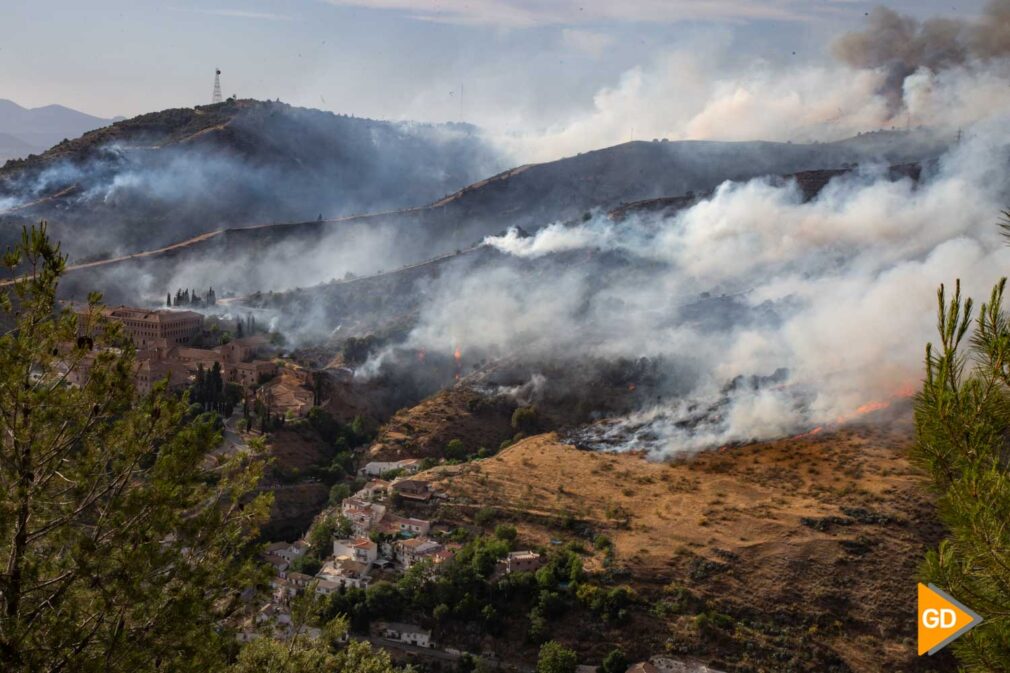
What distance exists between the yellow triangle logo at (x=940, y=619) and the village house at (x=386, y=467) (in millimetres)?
42438

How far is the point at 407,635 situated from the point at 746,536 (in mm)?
13852

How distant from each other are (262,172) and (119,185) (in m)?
18.1

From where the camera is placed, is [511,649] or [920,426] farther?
[511,649]

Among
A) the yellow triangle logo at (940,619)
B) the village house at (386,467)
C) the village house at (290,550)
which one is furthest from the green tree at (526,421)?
the yellow triangle logo at (940,619)

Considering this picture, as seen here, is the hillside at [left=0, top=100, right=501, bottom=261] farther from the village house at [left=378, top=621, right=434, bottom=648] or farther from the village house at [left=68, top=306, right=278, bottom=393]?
the village house at [left=378, top=621, right=434, bottom=648]

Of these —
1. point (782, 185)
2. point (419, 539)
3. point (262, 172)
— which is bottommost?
point (419, 539)

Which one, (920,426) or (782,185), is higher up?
(782,185)

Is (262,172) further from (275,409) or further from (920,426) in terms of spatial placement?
(920,426)

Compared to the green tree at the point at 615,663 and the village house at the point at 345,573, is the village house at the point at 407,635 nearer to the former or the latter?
the village house at the point at 345,573

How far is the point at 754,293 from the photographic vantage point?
67.2 metres

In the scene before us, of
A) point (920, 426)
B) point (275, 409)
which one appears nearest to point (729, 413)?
point (275, 409)

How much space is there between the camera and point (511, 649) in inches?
1362

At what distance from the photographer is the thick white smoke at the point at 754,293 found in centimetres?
5044

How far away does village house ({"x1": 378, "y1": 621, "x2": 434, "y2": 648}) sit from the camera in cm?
3519
